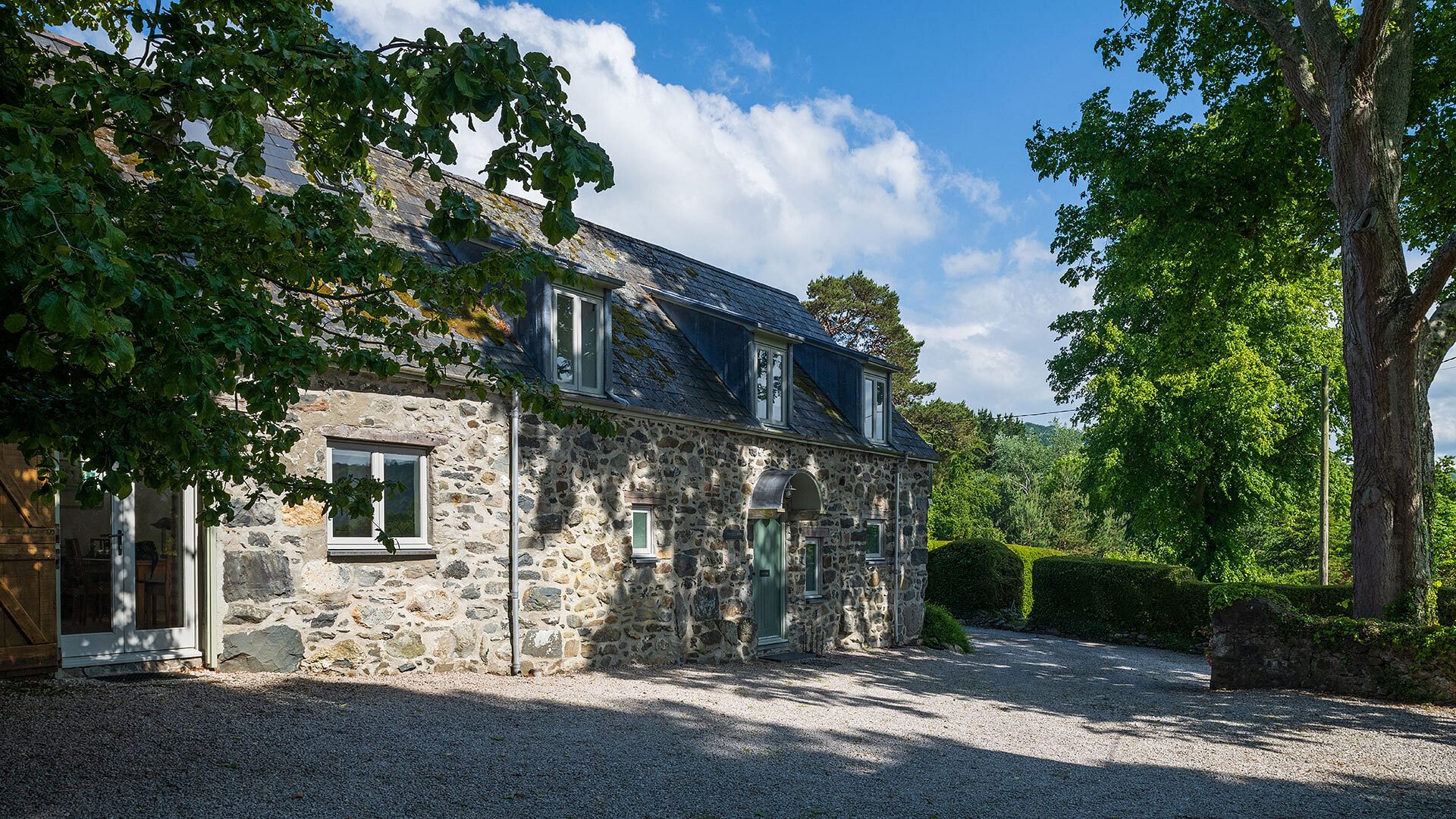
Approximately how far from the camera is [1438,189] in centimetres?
1442

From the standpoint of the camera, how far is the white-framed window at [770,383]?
15734 mm

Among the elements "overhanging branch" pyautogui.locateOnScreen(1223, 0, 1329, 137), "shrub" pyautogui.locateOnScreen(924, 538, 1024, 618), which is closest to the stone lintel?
"overhanging branch" pyautogui.locateOnScreen(1223, 0, 1329, 137)

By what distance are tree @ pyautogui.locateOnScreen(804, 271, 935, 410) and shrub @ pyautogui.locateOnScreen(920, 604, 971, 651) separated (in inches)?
731

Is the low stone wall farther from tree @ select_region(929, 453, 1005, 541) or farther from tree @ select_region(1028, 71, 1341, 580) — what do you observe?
tree @ select_region(929, 453, 1005, 541)

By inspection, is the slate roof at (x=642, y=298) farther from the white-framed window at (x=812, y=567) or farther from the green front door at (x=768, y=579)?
the white-framed window at (x=812, y=567)

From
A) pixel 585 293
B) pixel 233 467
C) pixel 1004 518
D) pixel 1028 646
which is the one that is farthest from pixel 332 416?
pixel 1004 518

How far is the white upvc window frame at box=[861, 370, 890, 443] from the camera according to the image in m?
18.7

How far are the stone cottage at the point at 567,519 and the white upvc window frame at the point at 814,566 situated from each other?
3 centimetres

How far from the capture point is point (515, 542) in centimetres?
1145

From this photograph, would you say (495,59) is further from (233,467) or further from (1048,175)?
(1048,175)

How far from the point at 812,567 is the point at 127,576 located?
35.4ft

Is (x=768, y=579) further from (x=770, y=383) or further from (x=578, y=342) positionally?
(x=578, y=342)

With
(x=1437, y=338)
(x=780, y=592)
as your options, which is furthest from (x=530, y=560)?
(x=1437, y=338)

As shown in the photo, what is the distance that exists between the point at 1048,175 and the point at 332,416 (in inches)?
A: 449
